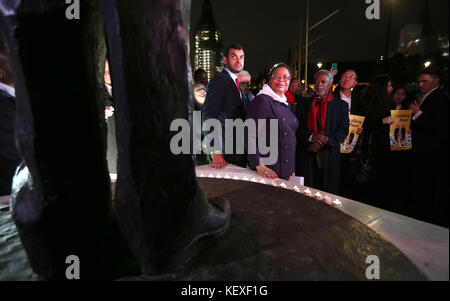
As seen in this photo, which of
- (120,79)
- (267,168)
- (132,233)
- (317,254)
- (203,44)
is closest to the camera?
(120,79)

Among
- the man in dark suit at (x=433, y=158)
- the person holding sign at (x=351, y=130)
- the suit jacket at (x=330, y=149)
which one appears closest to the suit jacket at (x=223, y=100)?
the suit jacket at (x=330, y=149)

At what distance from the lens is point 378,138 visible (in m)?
3.40

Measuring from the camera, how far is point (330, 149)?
299 centimetres

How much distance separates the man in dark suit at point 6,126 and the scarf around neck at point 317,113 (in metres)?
3.36

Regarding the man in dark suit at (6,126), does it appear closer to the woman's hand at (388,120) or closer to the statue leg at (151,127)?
the statue leg at (151,127)

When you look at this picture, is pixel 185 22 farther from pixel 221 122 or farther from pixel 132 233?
pixel 221 122

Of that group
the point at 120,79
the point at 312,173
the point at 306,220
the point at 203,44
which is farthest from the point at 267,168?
the point at 203,44

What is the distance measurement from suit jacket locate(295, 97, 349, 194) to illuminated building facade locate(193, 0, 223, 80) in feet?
236

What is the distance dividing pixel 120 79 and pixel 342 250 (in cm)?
130

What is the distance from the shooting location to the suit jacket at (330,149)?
118 inches

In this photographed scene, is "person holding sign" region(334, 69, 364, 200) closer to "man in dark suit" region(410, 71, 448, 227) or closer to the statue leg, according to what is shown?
"man in dark suit" region(410, 71, 448, 227)

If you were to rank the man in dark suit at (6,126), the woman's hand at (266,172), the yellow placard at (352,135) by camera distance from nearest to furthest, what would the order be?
the man in dark suit at (6,126), the woman's hand at (266,172), the yellow placard at (352,135)

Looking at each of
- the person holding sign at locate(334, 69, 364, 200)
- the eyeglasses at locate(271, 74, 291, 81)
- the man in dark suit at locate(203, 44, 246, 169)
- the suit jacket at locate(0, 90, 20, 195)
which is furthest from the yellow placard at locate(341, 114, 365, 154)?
the suit jacket at locate(0, 90, 20, 195)

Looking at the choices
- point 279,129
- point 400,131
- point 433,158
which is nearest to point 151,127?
point 433,158
